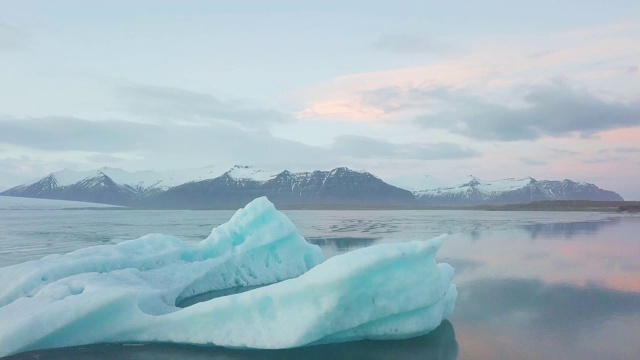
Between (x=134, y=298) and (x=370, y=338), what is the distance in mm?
3142

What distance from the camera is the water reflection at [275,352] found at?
21.6 ft

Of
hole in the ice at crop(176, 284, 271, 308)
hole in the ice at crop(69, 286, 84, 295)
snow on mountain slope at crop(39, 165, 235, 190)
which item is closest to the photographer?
hole in the ice at crop(69, 286, 84, 295)

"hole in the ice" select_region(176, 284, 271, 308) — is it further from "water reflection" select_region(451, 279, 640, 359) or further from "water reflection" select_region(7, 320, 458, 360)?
"water reflection" select_region(451, 279, 640, 359)

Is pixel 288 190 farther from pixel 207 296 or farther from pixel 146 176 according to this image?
pixel 207 296

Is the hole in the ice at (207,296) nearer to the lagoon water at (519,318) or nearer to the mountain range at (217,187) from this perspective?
the lagoon water at (519,318)

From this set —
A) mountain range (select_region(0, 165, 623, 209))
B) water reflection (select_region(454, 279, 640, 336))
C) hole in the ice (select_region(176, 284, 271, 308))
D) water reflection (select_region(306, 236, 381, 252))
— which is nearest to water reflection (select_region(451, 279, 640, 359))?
water reflection (select_region(454, 279, 640, 336))

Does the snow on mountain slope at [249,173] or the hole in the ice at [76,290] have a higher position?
the snow on mountain slope at [249,173]

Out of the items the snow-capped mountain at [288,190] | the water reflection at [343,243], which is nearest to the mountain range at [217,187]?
the snow-capped mountain at [288,190]

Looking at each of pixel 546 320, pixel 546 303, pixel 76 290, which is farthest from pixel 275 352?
pixel 546 303

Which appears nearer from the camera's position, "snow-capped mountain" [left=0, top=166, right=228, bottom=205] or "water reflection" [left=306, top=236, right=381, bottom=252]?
"water reflection" [left=306, top=236, right=381, bottom=252]

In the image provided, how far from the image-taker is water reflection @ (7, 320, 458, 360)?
259 inches

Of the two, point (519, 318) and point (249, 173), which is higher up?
point (249, 173)

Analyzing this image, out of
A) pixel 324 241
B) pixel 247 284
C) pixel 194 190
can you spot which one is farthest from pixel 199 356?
pixel 194 190

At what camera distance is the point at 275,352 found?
6746 mm
